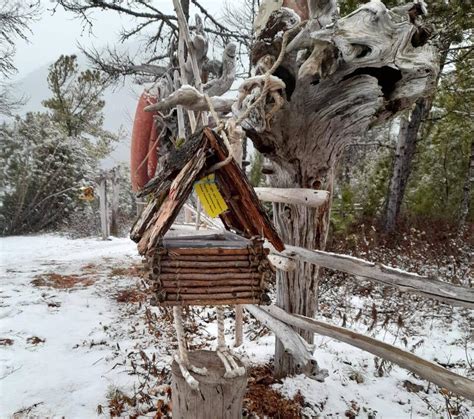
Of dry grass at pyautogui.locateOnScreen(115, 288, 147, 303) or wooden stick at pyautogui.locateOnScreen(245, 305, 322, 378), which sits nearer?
wooden stick at pyautogui.locateOnScreen(245, 305, 322, 378)

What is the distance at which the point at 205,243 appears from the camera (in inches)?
59.0

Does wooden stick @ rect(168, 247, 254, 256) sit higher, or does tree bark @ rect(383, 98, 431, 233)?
tree bark @ rect(383, 98, 431, 233)

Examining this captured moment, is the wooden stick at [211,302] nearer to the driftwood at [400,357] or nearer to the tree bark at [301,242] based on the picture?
the driftwood at [400,357]

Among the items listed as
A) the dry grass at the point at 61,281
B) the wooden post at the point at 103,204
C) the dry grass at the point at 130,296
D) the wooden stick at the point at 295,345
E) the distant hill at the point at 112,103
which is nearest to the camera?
the wooden stick at the point at 295,345

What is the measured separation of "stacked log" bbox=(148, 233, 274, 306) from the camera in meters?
1.33

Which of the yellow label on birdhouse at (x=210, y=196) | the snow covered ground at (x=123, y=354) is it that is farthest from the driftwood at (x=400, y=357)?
the yellow label on birdhouse at (x=210, y=196)

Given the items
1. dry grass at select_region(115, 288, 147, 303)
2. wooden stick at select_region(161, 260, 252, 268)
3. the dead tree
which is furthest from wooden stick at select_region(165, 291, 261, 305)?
dry grass at select_region(115, 288, 147, 303)

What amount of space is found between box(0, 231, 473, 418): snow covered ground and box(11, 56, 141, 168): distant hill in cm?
769

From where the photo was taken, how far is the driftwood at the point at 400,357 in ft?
5.04

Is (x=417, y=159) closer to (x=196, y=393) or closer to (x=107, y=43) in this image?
(x=107, y=43)

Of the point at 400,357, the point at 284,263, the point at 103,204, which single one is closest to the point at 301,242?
the point at 284,263

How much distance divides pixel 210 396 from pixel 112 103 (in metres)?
46.2

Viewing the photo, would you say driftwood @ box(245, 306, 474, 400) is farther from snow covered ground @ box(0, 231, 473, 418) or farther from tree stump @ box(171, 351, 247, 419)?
tree stump @ box(171, 351, 247, 419)

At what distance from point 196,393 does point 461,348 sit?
3.51 m
